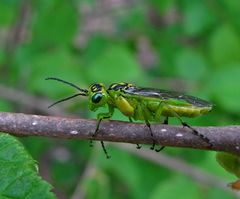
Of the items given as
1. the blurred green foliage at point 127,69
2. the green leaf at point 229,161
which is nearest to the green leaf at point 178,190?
the blurred green foliage at point 127,69

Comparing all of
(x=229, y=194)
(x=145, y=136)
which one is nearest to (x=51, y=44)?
(x=229, y=194)

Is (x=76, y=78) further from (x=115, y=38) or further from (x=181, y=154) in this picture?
(x=115, y=38)

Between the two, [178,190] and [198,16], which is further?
[198,16]

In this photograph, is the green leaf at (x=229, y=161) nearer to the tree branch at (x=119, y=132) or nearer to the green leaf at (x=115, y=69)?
the tree branch at (x=119, y=132)

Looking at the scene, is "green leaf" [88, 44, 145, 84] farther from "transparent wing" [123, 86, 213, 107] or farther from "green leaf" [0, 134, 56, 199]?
"green leaf" [0, 134, 56, 199]

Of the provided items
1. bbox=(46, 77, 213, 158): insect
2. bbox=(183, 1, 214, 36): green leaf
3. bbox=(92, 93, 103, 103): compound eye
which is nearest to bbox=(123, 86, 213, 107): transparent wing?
bbox=(46, 77, 213, 158): insect

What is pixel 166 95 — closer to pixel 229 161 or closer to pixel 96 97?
pixel 96 97

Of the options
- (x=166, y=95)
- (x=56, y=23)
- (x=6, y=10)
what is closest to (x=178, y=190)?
(x=166, y=95)
